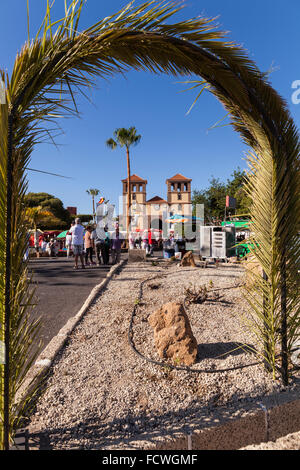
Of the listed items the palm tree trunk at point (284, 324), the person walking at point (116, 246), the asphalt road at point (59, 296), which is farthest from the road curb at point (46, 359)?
the person walking at point (116, 246)

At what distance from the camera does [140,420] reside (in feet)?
6.90

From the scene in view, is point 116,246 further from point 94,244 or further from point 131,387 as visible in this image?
point 131,387

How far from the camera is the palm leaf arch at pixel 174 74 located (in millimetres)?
1563

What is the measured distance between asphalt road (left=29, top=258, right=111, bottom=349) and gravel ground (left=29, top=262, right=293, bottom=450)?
572mm

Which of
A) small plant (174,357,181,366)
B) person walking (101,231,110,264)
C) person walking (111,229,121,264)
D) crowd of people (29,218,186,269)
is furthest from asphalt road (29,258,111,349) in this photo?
person walking (101,231,110,264)

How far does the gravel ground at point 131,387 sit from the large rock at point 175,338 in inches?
5.5

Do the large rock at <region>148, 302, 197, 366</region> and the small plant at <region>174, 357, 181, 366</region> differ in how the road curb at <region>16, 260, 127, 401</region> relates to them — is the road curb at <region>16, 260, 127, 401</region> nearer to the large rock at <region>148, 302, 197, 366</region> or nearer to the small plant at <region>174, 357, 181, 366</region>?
the large rock at <region>148, 302, 197, 366</region>

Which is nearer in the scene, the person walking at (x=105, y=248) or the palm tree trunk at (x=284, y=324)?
the palm tree trunk at (x=284, y=324)

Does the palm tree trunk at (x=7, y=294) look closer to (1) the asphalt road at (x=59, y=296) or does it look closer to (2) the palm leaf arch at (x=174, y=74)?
(2) the palm leaf arch at (x=174, y=74)

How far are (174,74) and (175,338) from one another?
9.10 ft

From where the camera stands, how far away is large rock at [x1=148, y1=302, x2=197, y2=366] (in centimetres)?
302

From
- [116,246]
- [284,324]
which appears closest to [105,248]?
[116,246]

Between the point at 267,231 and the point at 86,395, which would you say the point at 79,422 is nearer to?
the point at 86,395

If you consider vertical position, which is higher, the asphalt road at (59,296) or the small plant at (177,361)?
the small plant at (177,361)
